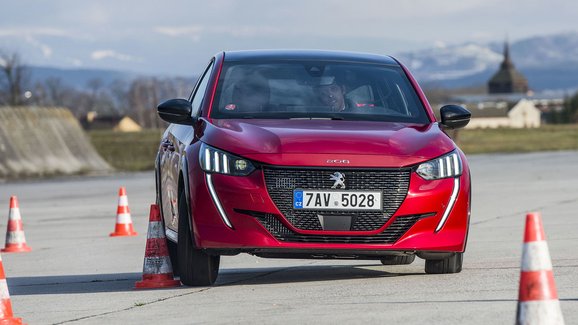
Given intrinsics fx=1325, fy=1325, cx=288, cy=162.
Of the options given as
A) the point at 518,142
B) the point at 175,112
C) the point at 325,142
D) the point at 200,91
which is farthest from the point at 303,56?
the point at 518,142

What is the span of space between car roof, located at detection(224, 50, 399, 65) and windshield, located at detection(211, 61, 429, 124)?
0.32 feet

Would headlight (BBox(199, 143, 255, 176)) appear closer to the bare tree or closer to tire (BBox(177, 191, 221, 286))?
tire (BBox(177, 191, 221, 286))

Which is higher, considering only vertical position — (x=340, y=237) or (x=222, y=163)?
(x=222, y=163)

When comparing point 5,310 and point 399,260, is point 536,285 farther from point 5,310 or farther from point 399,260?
point 399,260

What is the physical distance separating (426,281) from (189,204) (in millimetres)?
1671

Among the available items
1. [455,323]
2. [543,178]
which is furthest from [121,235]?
[543,178]

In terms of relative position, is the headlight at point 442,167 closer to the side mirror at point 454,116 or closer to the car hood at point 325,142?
the car hood at point 325,142

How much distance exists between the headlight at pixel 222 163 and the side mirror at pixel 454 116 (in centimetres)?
184

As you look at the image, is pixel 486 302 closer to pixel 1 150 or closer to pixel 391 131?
pixel 391 131

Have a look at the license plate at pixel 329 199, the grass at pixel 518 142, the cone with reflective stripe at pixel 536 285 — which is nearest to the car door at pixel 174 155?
the license plate at pixel 329 199

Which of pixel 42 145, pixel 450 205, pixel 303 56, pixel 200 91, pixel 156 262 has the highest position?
pixel 303 56

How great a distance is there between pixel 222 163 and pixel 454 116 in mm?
1976

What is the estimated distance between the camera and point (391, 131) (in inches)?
352

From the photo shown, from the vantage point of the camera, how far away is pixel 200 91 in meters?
10.2
